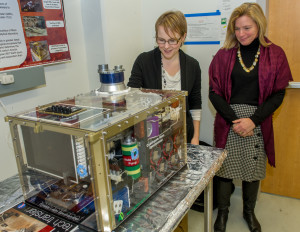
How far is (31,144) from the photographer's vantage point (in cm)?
94

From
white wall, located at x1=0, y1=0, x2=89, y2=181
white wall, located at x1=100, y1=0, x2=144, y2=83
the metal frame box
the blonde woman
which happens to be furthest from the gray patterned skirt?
white wall, located at x1=0, y1=0, x2=89, y2=181

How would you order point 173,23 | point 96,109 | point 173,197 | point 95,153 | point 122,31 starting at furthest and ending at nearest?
1. point 122,31
2. point 173,23
3. point 173,197
4. point 96,109
5. point 95,153

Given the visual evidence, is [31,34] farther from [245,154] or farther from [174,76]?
[245,154]

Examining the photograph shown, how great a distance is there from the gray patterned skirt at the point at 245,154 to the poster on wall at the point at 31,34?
46.3 inches

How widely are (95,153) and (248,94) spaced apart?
4.10 feet

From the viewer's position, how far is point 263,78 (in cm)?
164

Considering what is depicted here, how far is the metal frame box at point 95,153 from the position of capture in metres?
0.78

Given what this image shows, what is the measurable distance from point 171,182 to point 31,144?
55cm

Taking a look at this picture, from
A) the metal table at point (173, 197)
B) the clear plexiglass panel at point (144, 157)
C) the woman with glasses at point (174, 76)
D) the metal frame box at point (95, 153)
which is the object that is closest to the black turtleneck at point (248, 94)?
the woman with glasses at point (174, 76)

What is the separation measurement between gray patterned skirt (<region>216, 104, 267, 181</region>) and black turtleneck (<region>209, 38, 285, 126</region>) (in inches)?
1.9

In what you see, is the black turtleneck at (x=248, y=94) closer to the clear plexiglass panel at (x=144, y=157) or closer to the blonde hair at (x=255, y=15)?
the blonde hair at (x=255, y=15)

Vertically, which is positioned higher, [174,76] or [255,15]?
[255,15]

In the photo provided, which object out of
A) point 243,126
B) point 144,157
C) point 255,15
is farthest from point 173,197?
point 255,15

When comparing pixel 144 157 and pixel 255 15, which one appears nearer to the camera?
pixel 144 157
